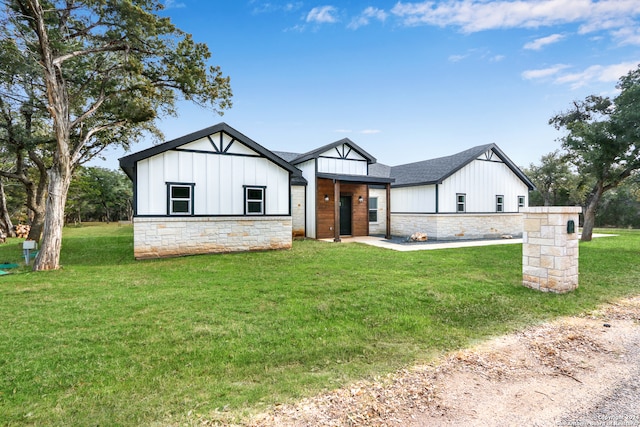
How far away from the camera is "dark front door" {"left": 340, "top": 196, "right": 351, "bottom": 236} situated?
16.2m

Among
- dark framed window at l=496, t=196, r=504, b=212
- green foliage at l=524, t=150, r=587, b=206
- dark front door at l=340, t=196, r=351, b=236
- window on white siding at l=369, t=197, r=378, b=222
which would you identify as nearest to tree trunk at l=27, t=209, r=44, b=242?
dark front door at l=340, t=196, r=351, b=236

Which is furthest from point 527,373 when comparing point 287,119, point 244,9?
point 287,119

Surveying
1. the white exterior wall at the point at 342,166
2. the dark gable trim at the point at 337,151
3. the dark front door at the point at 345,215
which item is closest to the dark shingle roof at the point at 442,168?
the dark gable trim at the point at 337,151

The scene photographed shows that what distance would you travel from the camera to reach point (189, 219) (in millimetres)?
10578

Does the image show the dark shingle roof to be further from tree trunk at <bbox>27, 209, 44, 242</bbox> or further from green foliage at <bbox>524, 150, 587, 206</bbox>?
tree trunk at <bbox>27, 209, 44, 242</bbox>

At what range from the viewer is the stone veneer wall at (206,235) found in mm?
10039

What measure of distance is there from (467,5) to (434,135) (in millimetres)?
11138

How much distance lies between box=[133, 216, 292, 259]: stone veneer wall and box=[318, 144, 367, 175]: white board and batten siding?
4.00 metres

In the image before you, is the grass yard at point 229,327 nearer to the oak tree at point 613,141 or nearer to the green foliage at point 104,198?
the oak tree at point 613,141

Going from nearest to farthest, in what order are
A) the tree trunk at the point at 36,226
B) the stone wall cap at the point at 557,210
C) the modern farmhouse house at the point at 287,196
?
the stone wall cap at the point at 557,210 < the modern farmhouse house at the point at 287,196 < the tree trunk at the point at 36,226

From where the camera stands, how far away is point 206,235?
35.7 feet

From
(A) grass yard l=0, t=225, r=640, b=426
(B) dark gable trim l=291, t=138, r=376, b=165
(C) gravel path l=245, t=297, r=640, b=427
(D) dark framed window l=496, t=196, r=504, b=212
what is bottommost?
(C) gravel path l=245, t=297, r=640, b=427

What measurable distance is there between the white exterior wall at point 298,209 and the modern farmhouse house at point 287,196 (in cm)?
5

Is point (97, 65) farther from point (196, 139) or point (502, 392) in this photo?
point (502, 392)
